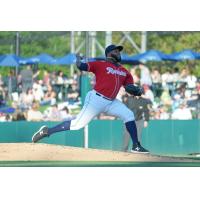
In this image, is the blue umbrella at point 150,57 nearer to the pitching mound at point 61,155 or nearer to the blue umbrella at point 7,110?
the blue umbrella at point 7,110

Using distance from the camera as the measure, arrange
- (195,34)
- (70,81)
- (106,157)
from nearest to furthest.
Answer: (106,157) < (70,81) < (195,34)

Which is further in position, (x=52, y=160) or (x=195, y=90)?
(x=195, y=90)

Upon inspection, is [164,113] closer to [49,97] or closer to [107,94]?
[49,97]

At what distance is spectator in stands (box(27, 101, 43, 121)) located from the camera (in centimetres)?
2231

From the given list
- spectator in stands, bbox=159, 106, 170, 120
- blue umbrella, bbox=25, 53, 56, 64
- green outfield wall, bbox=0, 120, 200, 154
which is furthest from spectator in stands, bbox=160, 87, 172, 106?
blue umbrella, bbox=25, 53, 56, 64

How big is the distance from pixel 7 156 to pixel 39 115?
A: 667 cm

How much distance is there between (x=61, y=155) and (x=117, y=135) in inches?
266

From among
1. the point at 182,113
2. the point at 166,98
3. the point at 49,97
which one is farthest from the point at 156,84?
the point at 49,97

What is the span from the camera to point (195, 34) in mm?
31984

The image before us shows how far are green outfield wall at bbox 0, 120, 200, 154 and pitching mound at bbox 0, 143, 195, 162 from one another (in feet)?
17.6

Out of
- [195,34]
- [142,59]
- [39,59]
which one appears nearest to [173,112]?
[142,59]

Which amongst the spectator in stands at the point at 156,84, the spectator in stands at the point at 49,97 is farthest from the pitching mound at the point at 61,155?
the spectator in stands at the point at 156,84

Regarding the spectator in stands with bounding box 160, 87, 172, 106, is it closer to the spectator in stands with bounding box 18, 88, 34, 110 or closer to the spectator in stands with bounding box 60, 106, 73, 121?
the spectator in stands with bounding box 60, 106, 73, 121

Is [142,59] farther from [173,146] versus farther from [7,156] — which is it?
[7,156]
